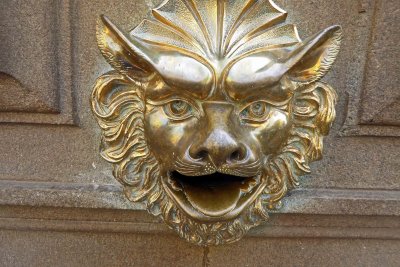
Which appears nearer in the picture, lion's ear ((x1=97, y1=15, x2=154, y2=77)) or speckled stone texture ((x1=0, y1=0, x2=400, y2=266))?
lion's ear ((x1=97, y1=15, x2=154, y2=77))

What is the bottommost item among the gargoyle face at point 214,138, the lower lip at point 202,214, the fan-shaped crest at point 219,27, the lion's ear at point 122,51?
the lower lip at point 202,214

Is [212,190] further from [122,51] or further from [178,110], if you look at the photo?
[122,51]

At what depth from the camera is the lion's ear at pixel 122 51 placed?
0.60 metres

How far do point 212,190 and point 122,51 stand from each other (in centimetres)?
29

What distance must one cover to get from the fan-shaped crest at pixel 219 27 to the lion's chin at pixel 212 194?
0.78ft

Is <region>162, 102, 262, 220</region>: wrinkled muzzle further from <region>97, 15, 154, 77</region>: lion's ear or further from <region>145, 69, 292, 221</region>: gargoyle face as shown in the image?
<region>97, 15, 154, 77</region>: lion's ear

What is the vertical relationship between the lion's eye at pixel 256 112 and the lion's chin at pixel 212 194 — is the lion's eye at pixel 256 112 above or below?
above

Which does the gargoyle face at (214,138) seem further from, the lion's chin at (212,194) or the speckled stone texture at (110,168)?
the speckled stone texture at (110,168)

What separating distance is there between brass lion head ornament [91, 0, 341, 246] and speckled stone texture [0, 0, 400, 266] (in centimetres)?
10

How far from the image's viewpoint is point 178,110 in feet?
2.11

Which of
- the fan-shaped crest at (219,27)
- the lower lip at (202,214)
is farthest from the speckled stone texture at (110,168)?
the lower lip at (202,214)

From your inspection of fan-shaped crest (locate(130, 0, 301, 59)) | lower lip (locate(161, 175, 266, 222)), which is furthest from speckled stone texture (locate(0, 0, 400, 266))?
lower lip (locate(161, 175, 266, 222))

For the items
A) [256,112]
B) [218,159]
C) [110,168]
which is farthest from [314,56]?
[110,168]

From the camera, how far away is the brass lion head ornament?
61 cm
